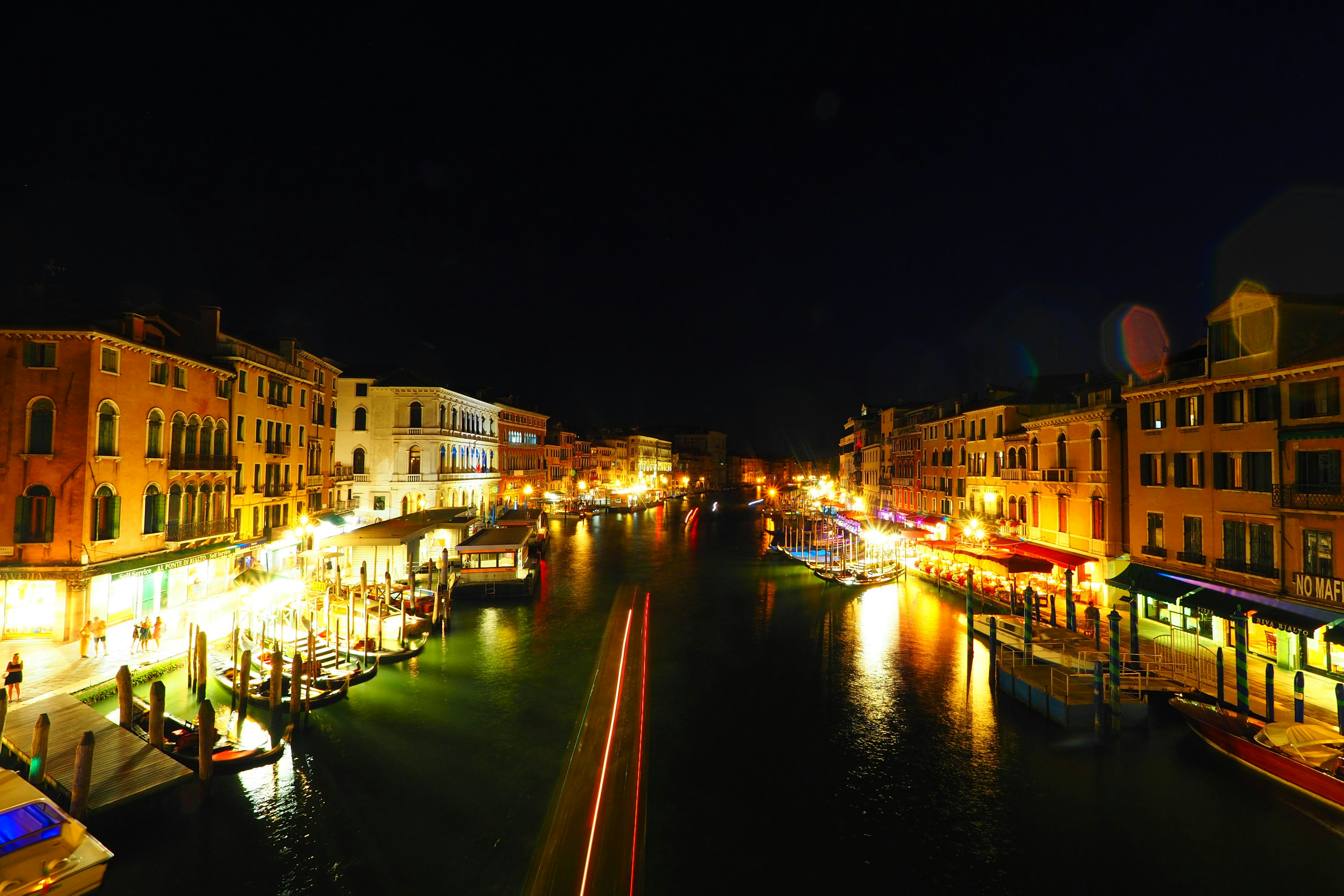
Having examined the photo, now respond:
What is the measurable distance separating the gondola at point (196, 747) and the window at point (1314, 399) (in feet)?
99.2

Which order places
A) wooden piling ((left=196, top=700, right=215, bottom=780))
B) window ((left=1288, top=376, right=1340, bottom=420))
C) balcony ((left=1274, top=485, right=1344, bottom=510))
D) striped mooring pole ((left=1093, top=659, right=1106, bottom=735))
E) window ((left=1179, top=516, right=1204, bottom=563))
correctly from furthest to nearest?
window ((left=1179, top=516, right=1204, bottom=563))
window ((left=1288, top=376, right=1340, bottom=420))
balcony ((left=1274, top=485, right=1344, bottom=510))
striped mooring pole ((left=1093, top=659, right=1106, bottom=735))
wooden piling ((left=196, top=700, right=215, bottom=780))

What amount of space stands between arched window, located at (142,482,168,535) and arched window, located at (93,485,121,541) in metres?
1.44

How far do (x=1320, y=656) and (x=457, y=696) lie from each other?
1047 inches

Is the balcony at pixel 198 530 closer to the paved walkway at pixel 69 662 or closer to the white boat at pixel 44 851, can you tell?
the paved walkway at pixel 69 662

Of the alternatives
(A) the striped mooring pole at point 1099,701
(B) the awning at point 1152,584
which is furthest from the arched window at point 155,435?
(B) the awning at point 1152,584

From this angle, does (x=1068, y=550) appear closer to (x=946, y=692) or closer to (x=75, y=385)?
(x=946, y=692)

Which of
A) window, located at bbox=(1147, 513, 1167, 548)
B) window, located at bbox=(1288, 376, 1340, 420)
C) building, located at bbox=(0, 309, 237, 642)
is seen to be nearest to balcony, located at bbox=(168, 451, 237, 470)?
building, located at bbox=(0, 309, 237, 642)

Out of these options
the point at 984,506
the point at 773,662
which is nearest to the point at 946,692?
the point at 773,662

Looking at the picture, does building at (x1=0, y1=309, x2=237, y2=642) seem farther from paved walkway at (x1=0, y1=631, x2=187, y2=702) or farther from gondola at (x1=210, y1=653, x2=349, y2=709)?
gondola at (x1=210, y1=653, x2=349, y2=709)

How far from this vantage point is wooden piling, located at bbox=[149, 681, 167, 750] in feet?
48.3

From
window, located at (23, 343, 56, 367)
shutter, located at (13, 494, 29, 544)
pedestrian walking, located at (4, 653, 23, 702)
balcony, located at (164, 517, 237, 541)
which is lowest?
pedestrian walking, located at (4, 653, 23, 702)

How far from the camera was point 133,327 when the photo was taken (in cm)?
2367

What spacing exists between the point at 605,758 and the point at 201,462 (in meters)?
22.6

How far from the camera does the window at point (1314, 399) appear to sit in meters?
18.7
